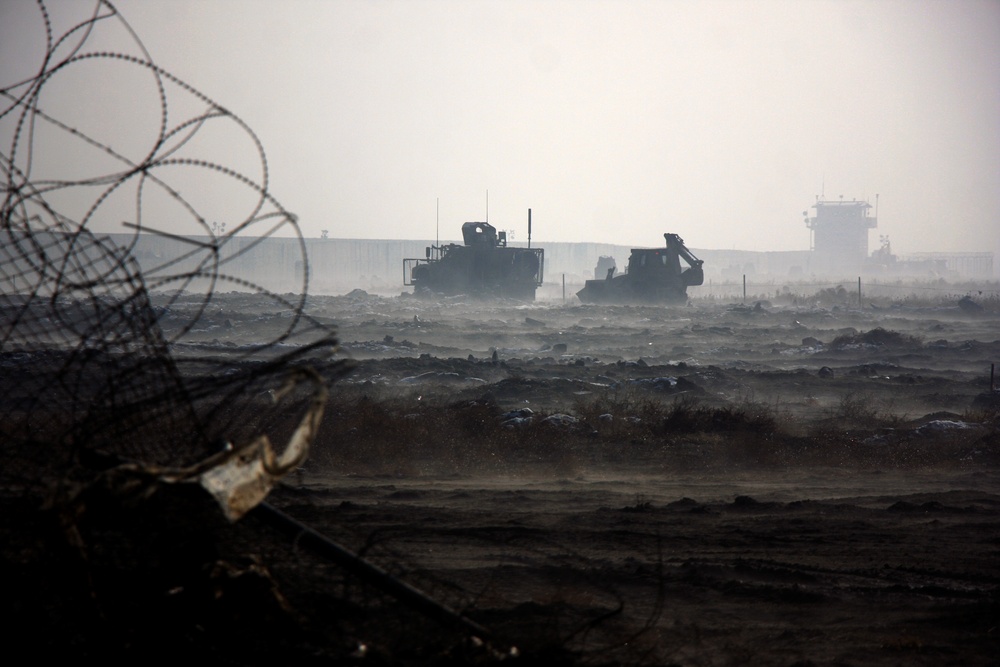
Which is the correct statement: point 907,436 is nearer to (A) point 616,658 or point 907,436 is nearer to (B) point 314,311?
(A) point 616,658

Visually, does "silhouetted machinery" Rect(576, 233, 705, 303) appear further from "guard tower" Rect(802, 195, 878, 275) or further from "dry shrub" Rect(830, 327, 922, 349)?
"guard tower" Rect(802, 195, 878, 275)

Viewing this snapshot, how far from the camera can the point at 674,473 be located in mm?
9672

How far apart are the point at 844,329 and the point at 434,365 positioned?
18378 mm

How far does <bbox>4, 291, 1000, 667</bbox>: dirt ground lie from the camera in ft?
11.1

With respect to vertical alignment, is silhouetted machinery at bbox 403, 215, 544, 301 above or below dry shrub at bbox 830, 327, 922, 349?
above

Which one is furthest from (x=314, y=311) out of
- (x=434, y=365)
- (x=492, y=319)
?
(x=434, y=365)

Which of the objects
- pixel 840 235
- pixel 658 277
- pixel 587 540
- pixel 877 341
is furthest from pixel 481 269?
pixel 840 235

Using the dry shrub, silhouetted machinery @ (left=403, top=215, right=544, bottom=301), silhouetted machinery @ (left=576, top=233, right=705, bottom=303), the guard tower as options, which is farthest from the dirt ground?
the guard tower

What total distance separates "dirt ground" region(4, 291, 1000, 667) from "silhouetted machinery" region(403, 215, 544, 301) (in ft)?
95.7

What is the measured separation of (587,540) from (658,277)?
113 feet

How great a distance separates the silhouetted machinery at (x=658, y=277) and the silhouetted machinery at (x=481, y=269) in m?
6.61

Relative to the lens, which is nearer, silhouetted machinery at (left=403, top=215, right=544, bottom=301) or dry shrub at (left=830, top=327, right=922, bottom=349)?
dry shrub at (left=830, top=327, right=922, bottom=349)

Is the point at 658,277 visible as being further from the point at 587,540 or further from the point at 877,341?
the point at 587,540

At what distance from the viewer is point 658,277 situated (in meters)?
39.8
